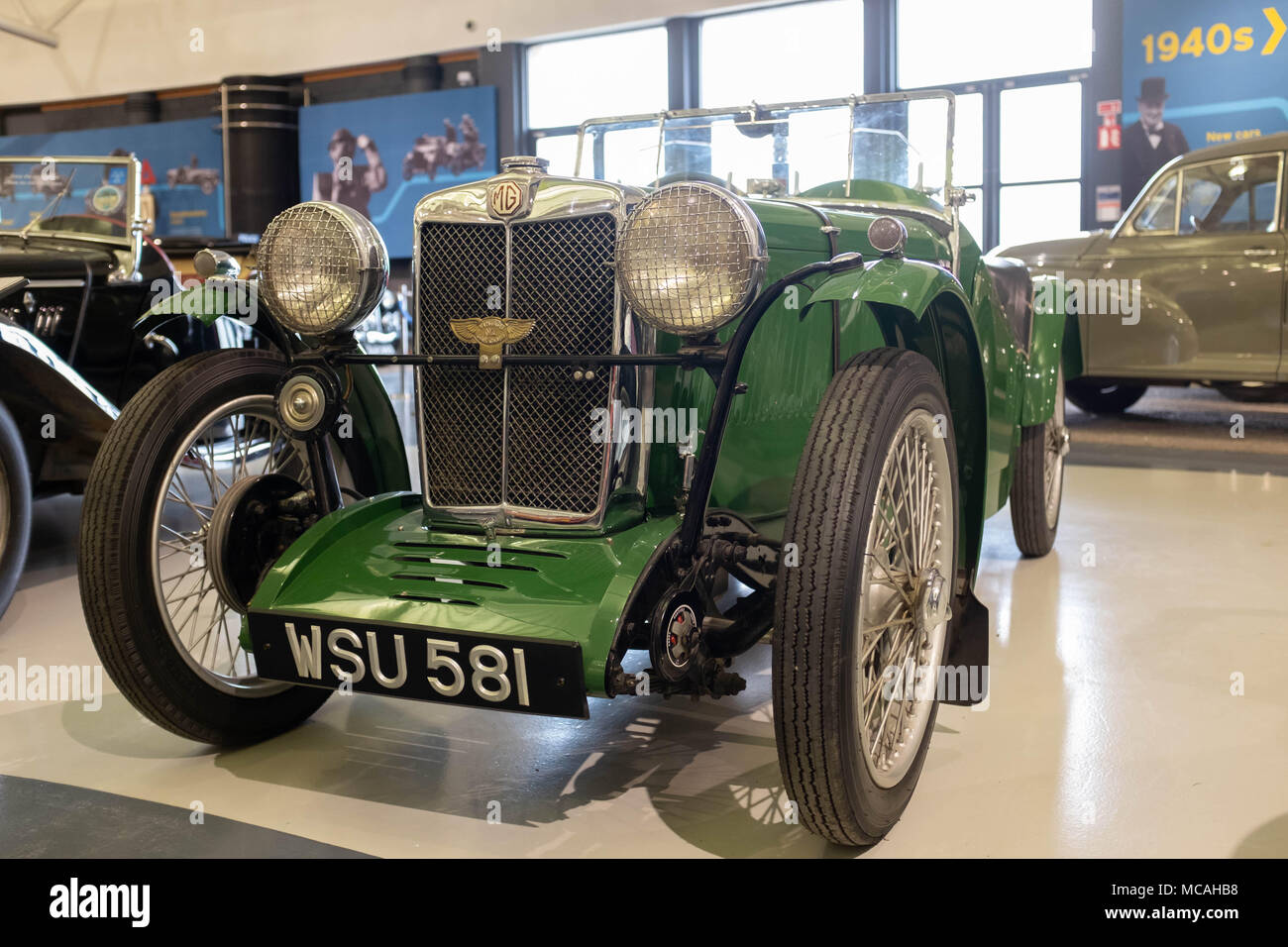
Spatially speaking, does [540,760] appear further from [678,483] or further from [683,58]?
[683,58]

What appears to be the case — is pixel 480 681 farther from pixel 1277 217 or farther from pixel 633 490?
pixel 1277 217

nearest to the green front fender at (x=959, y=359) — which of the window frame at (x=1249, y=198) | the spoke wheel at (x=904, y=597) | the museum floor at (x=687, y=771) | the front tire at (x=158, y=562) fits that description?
the spoke wheel at (x=904, y=597)

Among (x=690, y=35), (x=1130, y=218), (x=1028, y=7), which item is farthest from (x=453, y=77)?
(x=1130, y=218)

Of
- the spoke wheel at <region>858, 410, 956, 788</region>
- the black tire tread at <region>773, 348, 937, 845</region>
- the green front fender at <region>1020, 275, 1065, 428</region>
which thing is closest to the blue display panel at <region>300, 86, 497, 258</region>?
the green front fender at <region>1020, 275, 1065, 428</region>

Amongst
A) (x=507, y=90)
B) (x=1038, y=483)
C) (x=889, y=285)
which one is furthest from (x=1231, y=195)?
(x=507, y=90)

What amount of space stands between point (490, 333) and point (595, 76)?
10.6m

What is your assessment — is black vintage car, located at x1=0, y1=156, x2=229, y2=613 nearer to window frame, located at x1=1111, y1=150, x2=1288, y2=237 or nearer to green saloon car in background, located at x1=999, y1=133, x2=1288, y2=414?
green saloon car in background, located at x1=999, y1=133, x2=1288, y2=414

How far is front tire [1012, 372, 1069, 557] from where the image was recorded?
3.60 m

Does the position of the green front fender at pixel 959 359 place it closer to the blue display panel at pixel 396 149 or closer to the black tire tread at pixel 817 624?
the black tire tread at pixel 817 624

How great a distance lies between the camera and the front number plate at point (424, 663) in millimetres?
1770

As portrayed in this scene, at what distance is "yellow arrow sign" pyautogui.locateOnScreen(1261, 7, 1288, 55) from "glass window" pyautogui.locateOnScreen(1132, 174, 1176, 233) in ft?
9.63

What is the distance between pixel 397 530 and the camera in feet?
7.23

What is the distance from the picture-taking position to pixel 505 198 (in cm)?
212

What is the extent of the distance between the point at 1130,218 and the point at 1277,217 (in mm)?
765
